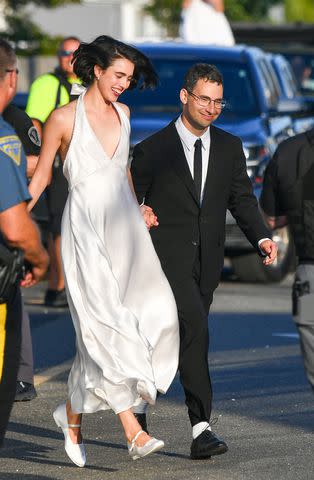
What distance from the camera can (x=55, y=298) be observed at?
44.6ft

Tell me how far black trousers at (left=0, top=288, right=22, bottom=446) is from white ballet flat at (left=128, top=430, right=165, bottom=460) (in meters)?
0.99

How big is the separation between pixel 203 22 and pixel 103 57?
11.8m

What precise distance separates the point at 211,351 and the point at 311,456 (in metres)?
3.67

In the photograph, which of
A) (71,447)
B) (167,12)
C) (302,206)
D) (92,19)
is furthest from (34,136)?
(92,19)

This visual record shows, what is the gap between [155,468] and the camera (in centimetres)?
722

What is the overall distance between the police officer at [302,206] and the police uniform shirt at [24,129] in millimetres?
2265

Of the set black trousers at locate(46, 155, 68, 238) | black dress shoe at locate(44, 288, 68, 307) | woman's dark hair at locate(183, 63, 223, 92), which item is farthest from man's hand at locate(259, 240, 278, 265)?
black dress shoe at locate(44, 288, 68, 307)

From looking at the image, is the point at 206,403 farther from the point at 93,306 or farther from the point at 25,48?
the point at 25,48

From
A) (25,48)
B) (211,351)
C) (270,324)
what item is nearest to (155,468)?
(211,351)

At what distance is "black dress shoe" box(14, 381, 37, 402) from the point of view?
29.9 feet

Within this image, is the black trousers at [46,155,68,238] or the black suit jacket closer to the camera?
the black suit jacket

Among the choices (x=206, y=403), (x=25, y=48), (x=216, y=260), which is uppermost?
(x=216, y=260)

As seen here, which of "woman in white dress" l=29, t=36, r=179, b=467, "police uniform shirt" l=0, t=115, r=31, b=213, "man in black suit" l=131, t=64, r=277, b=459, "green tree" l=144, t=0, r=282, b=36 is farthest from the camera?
"green tree" l=144, t=0, r=282, b=36

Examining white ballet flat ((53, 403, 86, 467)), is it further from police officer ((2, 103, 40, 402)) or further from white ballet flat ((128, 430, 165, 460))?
police officer ((2, 103, 40, 402))
